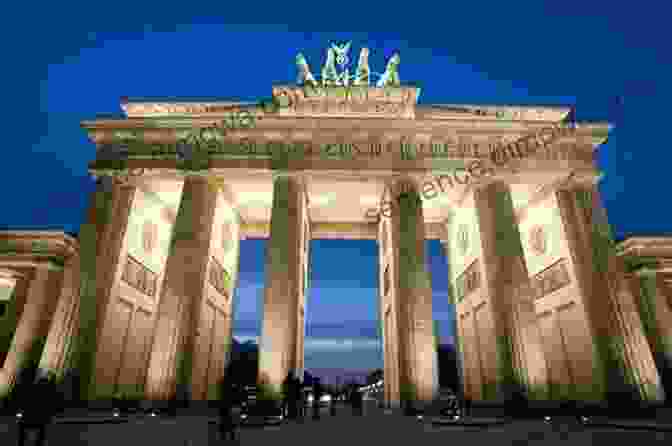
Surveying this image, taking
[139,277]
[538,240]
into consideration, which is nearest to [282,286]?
[139,277]

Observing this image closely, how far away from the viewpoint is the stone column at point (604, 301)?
1723 cm

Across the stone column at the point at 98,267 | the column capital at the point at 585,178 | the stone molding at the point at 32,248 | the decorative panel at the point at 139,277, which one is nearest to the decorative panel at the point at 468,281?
the column capital at the point at 585,178

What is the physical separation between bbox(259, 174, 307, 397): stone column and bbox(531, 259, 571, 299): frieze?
1409cm

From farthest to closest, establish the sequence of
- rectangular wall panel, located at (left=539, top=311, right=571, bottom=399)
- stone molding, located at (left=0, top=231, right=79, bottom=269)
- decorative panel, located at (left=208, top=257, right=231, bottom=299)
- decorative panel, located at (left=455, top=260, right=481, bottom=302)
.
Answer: stone molding, located at (left=0, top=231, right=79, bottom=269), decorative panel, located at (left=455, top=260, right=481, bottom=302), decorative panel, located at (left=208, top=257, right=231, bottom=299), rectangular wall panel, located at (left=539, top=311, right=571, bottom=399)

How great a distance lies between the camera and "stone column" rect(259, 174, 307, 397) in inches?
675

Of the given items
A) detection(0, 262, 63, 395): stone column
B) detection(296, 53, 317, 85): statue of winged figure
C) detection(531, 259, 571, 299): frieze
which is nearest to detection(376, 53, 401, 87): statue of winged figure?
detection(296, 53, 317, 85): statue of winged figure

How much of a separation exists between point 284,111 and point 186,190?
7178 mm

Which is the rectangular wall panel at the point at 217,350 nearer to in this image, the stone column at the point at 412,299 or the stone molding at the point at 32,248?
the stone molding at the point at 32,248

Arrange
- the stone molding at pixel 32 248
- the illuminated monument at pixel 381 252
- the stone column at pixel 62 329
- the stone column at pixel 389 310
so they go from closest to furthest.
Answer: the stone column at pixel 62 329 < the illuminated monument at pixel 381 252 < the stone column at pixel 389 310 < the stone molding at pixel 32 248

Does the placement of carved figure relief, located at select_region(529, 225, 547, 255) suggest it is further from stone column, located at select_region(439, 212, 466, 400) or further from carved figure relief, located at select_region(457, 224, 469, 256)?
stone column, located at select_region(439, 212, 466, 400)

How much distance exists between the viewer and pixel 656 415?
1634 cm

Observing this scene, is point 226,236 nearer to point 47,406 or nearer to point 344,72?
point 344,72

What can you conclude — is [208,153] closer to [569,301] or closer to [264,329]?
[264,329]

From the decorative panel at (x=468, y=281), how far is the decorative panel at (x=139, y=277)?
749 inches
